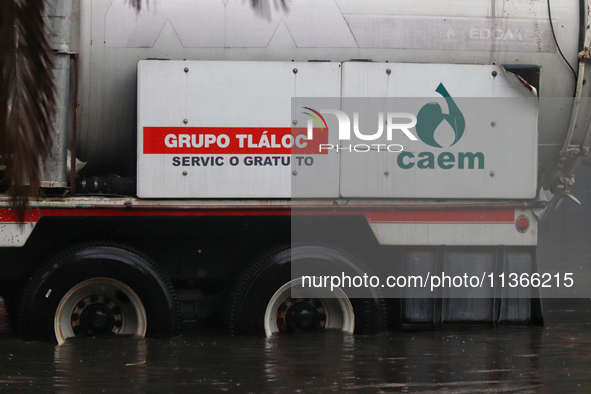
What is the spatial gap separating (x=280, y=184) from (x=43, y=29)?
114 inches

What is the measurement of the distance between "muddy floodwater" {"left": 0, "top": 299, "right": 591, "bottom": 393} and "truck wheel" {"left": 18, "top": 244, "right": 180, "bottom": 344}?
0.13 m

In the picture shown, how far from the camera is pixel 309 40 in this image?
556 centimetres

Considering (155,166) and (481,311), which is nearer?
(155,166)

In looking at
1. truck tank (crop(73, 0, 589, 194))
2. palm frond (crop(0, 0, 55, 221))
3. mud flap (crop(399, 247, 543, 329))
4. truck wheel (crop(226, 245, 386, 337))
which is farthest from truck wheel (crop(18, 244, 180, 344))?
palm frond (crop(0, 0, 55, 221))

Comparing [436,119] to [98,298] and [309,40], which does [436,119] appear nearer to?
[309,40]

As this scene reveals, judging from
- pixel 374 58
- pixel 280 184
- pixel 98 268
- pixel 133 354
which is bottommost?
pixel 133 354

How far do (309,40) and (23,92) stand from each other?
324 centimetres

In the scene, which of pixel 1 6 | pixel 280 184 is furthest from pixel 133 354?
pixel 1 6

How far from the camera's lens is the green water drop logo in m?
5.57

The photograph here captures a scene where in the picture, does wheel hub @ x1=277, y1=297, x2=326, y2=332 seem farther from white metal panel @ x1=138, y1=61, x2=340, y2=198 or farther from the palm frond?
the palm frond

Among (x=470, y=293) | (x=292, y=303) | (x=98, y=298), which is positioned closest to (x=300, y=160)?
(x=292, y=303)

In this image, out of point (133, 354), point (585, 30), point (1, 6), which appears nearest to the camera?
point (1, 6)

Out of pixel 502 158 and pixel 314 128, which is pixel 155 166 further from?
pixel 502 158

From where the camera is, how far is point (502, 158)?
18.5 feet
